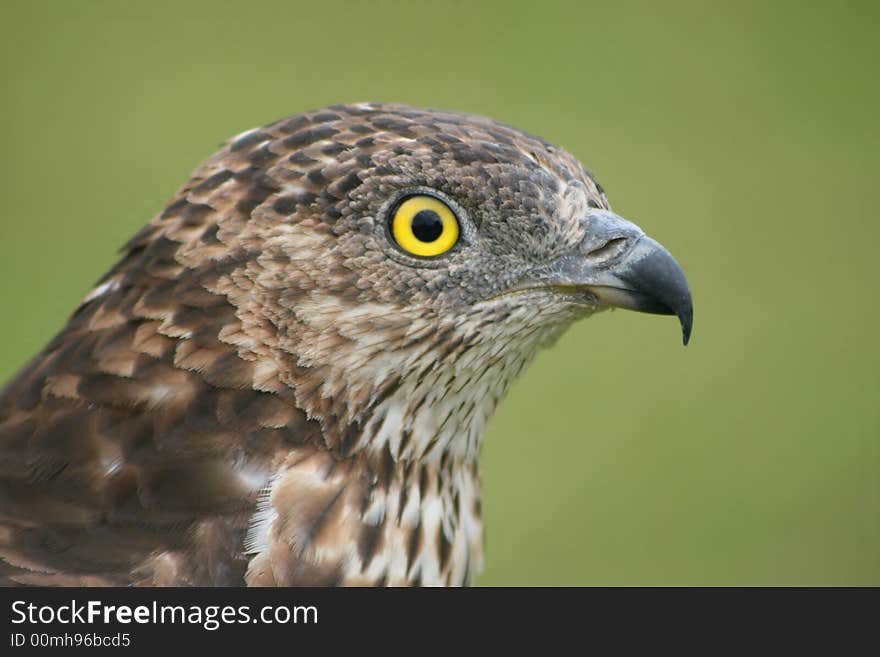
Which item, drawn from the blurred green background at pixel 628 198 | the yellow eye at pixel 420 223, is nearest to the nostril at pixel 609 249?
the yellow eye at pixel 420 223

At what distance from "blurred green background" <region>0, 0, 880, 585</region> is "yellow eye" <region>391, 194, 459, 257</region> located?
197 inches

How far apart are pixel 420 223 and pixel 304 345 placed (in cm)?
47

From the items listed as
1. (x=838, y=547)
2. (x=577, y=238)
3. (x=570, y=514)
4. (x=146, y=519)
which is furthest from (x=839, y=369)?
(x=146, y=519)

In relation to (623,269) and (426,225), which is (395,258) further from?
(623,269)

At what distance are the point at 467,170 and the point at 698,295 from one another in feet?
22.9

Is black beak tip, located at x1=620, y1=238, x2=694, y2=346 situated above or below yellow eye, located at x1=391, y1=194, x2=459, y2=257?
below

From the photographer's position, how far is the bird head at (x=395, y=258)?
367 cm

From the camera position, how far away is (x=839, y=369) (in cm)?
1045

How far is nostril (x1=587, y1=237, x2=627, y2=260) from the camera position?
385 cm

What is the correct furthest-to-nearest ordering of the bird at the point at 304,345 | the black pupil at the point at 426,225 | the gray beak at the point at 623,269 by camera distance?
the gray beak at the point at 623,269 < the black pupil at the point at 426,225 < the bird at the point at 304,345

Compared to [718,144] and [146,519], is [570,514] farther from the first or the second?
[146,519]

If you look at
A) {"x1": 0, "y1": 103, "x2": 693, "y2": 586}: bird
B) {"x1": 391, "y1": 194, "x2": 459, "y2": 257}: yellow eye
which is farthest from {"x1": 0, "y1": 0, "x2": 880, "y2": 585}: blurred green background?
{"x1": 391, "y1": 194, "x2": 459, "y2": 257}: yellow eye

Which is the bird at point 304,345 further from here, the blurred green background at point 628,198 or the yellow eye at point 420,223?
the blurred green background at point 628,198

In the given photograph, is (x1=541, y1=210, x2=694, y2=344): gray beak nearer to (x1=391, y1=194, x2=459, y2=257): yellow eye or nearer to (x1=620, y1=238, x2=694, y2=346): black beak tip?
(x1=620, y1=238, x2=694, y2=346): black beak tip
